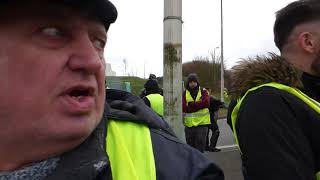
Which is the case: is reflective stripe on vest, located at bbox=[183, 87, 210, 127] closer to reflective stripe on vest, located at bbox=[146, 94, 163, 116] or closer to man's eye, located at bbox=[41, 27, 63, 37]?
reflective stripe on vest, located at bbox=[146, 94, 163, 116]

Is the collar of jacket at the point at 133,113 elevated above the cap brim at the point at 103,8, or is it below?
below

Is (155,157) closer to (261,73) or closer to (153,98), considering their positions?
(261,73)

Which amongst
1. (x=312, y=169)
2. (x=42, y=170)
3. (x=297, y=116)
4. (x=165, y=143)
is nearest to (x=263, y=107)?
(x=297, y=116)

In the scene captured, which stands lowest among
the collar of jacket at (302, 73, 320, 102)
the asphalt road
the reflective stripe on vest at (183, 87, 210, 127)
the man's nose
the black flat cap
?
the asphalt road

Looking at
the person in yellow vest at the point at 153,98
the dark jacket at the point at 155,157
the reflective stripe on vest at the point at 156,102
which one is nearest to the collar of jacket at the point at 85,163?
the dark jacket at the point at 155,157

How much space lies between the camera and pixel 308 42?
2.34m

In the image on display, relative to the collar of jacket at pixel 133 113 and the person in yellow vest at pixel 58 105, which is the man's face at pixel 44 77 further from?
the collar of jacket at pixel 133 113

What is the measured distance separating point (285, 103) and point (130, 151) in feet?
3.11

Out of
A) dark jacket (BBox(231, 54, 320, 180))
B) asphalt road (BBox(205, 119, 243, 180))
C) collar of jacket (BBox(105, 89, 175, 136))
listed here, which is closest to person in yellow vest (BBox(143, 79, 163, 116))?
asphalt road (BBox(205, 119, 243, 180))

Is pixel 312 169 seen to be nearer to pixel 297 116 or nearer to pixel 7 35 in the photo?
pixel 297 116

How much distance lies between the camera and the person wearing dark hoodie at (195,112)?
7.77 meters

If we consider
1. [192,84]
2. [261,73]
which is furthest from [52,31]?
[192,84]

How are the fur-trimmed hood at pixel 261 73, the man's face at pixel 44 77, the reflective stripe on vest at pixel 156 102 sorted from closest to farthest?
the man's face at pixel 44 77
the fur-trimmed hood at pixel 261 73
the reflective stripe on vest at pixel 156 102

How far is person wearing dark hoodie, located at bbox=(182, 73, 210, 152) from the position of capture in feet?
25.5
